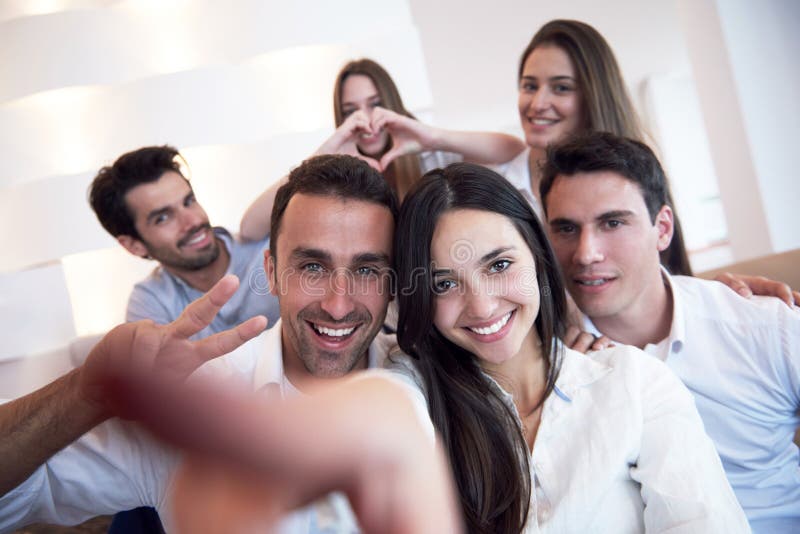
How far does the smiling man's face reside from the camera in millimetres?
1381

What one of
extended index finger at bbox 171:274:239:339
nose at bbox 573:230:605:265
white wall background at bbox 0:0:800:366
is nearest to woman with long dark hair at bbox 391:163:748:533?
nose at bbox 573:230:605:265

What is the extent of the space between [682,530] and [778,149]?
3398 millimetres

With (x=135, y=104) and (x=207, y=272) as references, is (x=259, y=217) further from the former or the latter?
(x=135, y=104)

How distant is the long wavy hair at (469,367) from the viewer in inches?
47.1

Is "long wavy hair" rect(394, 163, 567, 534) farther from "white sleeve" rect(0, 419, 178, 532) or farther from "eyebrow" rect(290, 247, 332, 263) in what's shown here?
"white sleeve" rect(0, 419, 178, 532)

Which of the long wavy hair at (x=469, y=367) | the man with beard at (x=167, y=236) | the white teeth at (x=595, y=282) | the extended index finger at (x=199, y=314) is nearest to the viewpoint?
the extended index finger at (x=199, y=314)

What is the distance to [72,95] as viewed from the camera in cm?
313

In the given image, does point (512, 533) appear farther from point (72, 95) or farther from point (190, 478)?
point (72, 95)

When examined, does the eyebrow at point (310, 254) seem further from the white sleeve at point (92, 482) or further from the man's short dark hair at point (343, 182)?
the white sleeve at point (92, 482)

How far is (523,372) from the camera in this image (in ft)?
4.47

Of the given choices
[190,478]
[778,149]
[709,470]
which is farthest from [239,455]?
[778,149]

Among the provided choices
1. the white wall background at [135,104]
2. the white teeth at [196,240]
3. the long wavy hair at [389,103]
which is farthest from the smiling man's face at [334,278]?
the white wall background at [135,104]

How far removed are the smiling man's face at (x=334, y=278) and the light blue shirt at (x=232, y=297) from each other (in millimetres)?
772

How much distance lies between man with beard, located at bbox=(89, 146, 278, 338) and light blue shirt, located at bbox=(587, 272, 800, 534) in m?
1.45
